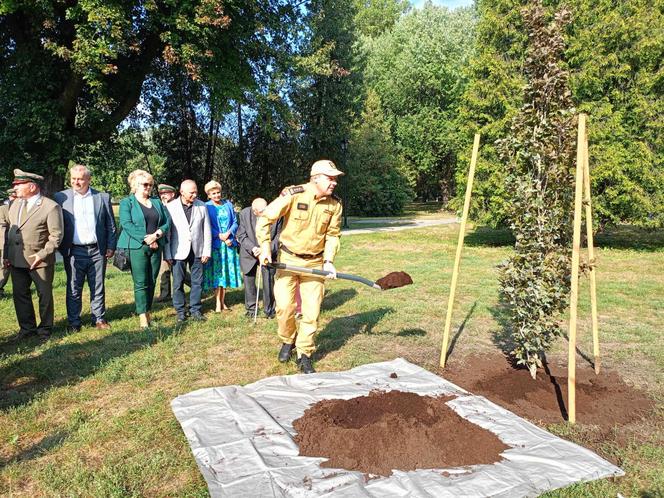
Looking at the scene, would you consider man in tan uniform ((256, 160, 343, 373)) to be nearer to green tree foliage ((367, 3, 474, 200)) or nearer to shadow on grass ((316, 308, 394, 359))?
shadow on grass ((316, 308, 394, 359))

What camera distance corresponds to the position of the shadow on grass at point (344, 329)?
6.44 metres

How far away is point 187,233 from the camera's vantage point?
7.42 m

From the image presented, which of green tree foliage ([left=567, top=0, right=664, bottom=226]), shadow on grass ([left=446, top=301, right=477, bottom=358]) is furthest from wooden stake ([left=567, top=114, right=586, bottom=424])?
green tree foliage ([left=567, top=0, right=664, bottom=226])

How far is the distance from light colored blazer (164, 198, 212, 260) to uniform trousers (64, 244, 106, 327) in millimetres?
950

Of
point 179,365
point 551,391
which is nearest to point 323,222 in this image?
point 179,365

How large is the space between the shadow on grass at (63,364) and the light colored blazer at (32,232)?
125cm

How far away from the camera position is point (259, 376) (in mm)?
5418

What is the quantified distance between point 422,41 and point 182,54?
27718 millimetres

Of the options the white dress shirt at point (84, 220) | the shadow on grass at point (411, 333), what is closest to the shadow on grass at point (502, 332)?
the shadow on grass at point (411, 333)

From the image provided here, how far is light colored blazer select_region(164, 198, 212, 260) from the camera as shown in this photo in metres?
7.36

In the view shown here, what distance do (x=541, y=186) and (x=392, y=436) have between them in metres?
2.97

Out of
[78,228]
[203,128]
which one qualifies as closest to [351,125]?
[203,128]

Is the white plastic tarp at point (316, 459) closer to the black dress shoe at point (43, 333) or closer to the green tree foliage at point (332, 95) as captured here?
the black dress shoe at point (43, 333)

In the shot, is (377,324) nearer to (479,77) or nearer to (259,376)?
(259,376)
